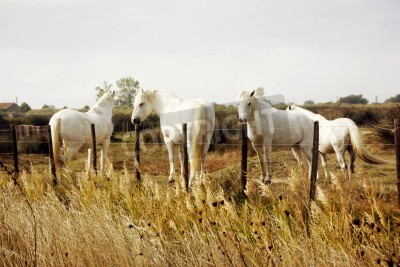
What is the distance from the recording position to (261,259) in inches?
133

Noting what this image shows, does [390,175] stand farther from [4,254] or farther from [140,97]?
[4,254]

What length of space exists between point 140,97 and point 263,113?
123 inches

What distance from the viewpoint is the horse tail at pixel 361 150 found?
7.97m

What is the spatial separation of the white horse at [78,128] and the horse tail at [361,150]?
5.49 meters

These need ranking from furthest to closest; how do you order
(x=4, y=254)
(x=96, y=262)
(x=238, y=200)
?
(x=238, y=200), (x=4, y=254), (x=96, y=262)

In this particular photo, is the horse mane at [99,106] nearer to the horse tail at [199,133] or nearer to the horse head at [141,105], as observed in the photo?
the horse head at [141,105]

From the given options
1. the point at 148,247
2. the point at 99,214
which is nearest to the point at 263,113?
the point at 99,214

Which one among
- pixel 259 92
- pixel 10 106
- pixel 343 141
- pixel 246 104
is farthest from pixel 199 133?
pixel 10 106

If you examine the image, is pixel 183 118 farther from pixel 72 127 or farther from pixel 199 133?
pixel 72 127

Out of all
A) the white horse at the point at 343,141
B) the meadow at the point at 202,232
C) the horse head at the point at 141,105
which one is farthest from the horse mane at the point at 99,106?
the white horse at the point at 343,141

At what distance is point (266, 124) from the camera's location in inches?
336

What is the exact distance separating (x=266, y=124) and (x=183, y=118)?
1.83 metres

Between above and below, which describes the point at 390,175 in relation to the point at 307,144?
below

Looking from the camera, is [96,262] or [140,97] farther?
[140,97]
